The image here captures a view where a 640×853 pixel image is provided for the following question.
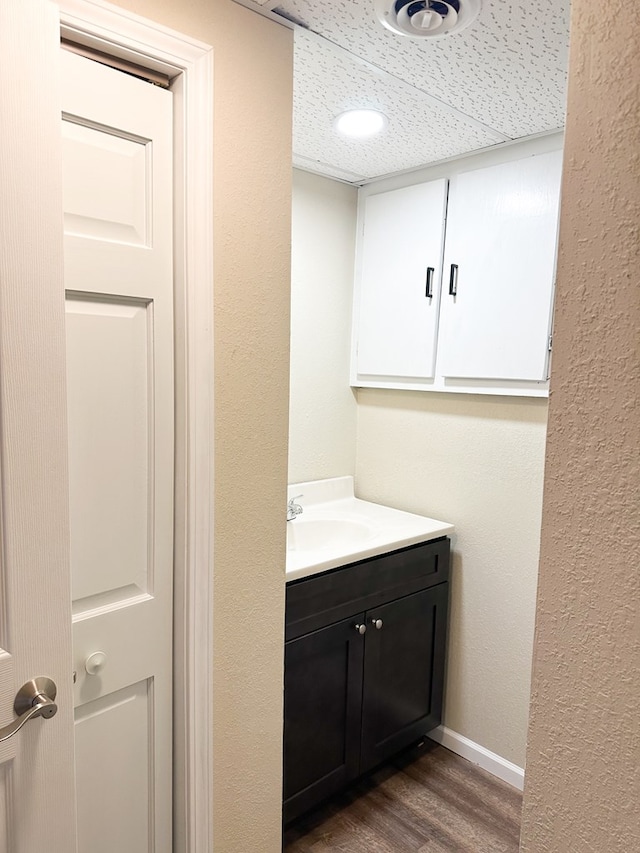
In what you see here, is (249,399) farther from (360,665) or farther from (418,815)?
(418,815)

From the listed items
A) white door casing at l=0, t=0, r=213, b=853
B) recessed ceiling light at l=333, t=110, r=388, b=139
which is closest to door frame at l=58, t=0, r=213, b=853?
white door casing at l=0, t=0, r=213, b=853

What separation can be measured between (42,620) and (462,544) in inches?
64.3

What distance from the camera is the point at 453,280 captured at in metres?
2.19

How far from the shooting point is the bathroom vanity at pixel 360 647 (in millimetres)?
1792

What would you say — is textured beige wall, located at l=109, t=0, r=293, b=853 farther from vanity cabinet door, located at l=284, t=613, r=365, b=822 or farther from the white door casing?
vanity cabinet door, located at l=284, t=613, r=365, b=822

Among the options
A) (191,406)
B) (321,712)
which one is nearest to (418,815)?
(321,712)

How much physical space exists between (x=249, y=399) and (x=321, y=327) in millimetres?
1152

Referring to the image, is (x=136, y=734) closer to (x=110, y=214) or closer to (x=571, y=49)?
(x=110, y=214)

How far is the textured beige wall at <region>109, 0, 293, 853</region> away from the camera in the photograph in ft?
4.09

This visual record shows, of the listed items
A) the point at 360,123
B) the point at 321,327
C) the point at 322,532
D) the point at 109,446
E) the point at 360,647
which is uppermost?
the point at 360,123

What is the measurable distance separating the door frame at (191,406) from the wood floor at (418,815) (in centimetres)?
75

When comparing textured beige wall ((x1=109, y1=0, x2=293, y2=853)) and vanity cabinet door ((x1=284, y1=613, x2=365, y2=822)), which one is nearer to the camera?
textured beige wall ((x1=109, y1=0, x2=293, y2=853))

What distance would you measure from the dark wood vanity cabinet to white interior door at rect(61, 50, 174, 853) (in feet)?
1.82

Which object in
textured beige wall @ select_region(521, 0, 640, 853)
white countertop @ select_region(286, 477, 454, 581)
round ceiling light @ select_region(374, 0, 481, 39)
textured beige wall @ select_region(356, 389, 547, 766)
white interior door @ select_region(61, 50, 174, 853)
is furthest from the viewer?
textured beige wall @ select_region(356, 389, 547, 766)
